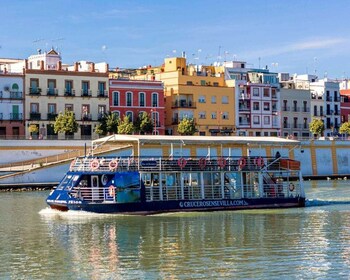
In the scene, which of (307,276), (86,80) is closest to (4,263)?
(307,276)

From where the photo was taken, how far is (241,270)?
99.3ft

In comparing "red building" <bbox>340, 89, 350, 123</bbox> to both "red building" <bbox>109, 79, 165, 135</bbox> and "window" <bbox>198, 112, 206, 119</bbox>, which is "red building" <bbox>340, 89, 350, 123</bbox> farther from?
"red building" <bbox>109, 79, 165, 135</bbox>

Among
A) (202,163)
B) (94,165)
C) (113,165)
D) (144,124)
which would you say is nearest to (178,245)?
(113,165)

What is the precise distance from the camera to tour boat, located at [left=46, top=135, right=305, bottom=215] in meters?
46.2

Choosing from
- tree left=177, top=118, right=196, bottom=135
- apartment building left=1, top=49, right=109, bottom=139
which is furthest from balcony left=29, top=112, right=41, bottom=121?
tree left=177, top=118, right=196, bottom=135

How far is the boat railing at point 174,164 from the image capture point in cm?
4684

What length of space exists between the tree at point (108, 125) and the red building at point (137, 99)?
7.47 feet

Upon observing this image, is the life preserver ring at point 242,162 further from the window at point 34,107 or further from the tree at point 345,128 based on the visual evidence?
the tree at point 345,128

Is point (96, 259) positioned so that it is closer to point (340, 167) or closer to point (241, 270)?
point (241, 270)

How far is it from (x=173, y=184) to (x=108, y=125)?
40.9 meters

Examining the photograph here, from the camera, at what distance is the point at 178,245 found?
35.8 metres

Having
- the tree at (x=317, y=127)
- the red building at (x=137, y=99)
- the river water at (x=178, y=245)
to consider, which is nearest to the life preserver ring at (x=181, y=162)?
the river water at (x=178, y=245)

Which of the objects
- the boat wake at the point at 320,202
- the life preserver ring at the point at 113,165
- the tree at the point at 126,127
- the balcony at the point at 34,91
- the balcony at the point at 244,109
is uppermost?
the balcony at the point at 34,91

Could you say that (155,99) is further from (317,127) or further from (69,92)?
(317,127)
